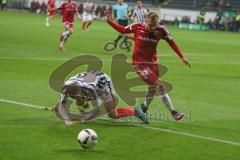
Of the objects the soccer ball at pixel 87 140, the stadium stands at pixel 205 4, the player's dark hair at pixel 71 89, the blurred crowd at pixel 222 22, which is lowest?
the blurred crowd at pixel 222 22

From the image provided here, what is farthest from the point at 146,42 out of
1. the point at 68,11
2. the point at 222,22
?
the point at 222,22

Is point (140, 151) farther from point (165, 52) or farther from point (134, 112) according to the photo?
point (165, 52)

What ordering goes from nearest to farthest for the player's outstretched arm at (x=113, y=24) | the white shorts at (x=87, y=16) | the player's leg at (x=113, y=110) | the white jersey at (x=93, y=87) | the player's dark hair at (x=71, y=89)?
the player's dark hair at (x=71, y=89), the white jersey at (x=93, y=87), the player's leg at (x=113, y=110), the player's outstretched arm at (x=113, y=24), the white shorts at (x=87, y=16)

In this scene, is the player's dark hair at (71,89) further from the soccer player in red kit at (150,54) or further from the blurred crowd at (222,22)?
the blurred crowd at (222,22)

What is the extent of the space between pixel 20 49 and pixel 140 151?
19.5 meters

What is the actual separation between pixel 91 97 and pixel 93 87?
0.85 feet

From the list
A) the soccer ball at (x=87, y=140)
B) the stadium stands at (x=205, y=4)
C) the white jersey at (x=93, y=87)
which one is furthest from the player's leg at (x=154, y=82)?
the stadium stands at (x=205, y=4)

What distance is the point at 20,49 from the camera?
97.0 feet

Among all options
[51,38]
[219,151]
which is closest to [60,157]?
[219,151]

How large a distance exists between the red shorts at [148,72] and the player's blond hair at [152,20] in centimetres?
83

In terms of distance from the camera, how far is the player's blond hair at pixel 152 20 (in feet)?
44.0

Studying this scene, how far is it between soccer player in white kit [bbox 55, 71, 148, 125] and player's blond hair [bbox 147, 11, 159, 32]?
1462mm

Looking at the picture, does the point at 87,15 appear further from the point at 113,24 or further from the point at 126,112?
the point at 126,112

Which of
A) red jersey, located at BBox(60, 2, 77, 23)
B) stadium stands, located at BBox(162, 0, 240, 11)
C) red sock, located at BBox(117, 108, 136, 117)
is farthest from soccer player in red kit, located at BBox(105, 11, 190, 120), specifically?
stadium stands, located at BBox(162, 0, 240, 11)
